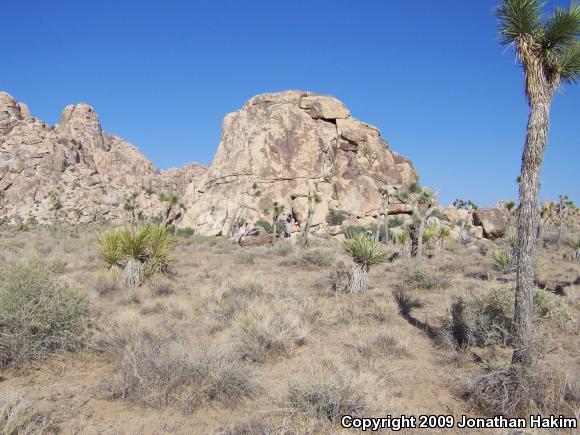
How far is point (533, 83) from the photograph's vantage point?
17.8 ft

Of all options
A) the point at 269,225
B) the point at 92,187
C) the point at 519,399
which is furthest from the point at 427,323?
the point at 92,187

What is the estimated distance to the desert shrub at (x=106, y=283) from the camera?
10102mm

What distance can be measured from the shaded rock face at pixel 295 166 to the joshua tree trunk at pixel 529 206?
42.0 metres

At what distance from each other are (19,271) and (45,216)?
7615 centimetres

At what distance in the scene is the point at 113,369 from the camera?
559cm

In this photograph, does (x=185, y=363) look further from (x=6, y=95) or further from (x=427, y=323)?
(x=6, y=95)

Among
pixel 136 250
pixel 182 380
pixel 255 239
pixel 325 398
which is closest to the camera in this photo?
pixel 325 398

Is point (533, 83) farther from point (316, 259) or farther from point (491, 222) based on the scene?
point (491, 222)

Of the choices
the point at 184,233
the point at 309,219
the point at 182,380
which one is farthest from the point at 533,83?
the point at 184,233

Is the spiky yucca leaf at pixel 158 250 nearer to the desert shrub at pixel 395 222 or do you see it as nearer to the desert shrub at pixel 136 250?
the desert shrub at pixel 136 250

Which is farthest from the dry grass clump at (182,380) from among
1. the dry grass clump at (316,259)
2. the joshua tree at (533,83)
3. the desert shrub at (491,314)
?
the dry grass clump at (316,259)

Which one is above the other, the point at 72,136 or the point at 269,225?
the point at 72,136

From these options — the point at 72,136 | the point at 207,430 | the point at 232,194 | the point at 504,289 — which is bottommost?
the point at 207,430

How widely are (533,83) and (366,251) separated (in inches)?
245
